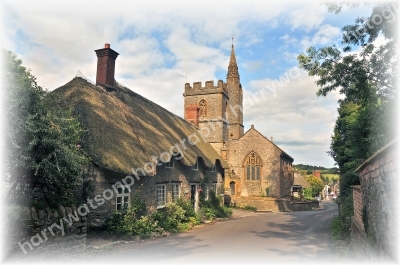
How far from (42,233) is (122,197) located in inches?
230

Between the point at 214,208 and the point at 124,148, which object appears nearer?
the point at 124,148

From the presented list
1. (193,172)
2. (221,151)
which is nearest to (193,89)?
(221,151)

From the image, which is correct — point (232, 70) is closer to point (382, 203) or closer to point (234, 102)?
point (234, 102)

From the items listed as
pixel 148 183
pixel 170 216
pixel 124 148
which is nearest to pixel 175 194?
pixel 170 216

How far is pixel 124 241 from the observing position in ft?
39.5

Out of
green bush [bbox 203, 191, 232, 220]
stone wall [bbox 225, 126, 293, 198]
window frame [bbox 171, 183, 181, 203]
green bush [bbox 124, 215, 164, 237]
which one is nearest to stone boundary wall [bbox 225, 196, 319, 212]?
stone wall [bbox 225, 126, 293, 198]

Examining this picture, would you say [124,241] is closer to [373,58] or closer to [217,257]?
[217,257]

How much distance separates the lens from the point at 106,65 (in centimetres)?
1825

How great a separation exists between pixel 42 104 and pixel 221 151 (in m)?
29.2

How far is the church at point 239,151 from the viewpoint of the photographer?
3478 cm

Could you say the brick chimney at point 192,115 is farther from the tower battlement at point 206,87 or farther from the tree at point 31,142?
the tree at point 31,142

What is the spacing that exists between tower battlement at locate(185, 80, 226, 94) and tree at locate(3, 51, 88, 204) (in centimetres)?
3251

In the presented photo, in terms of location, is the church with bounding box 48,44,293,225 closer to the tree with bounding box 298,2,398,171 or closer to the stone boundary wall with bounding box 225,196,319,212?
the stone boundary wall with bounding box 225,196,319,212

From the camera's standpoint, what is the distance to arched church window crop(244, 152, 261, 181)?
35.5m
